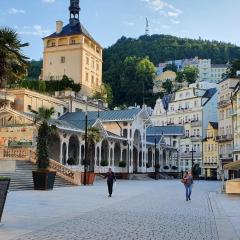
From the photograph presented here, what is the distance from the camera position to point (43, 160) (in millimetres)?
31359

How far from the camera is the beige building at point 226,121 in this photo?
77750mm

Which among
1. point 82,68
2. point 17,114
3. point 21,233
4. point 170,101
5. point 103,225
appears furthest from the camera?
point 170,101

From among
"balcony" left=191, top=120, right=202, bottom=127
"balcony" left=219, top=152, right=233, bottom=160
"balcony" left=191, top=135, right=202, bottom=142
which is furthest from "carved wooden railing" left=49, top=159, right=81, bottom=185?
"balcony" left=191, top=120, right=202, bottom=127

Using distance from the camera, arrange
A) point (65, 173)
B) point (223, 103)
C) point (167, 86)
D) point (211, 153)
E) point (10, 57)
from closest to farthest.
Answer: point (10, 57) → point (65, 173) → point (223, 103) → point (211, 153) → point (167, 86)

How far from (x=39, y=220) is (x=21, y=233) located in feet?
9.17

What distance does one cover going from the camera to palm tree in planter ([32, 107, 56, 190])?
30344 mm

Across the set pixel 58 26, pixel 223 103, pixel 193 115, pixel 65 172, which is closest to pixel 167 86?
pixel 193 115

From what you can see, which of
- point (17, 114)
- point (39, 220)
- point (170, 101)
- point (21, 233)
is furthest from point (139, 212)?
point (170, 101)

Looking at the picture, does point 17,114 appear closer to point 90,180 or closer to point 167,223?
point 90,180

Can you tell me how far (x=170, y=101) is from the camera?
346 ft

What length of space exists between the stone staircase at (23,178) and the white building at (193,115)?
60.4 meters

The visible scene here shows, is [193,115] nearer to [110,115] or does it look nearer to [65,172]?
[110,115]

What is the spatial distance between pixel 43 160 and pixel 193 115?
229 ft

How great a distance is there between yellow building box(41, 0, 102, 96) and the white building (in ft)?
61.6
